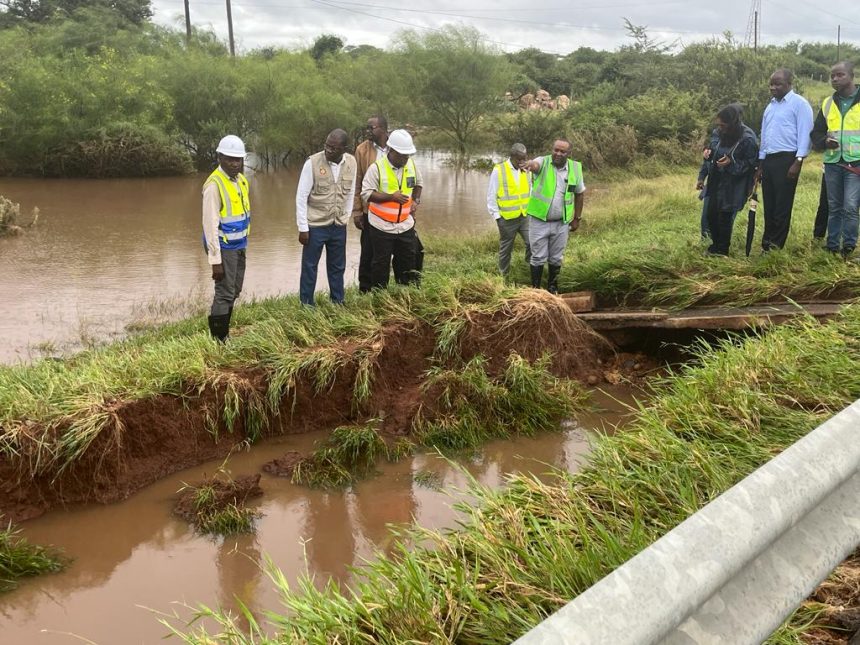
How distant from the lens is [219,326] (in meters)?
6.55

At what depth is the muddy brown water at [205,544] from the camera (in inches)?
146

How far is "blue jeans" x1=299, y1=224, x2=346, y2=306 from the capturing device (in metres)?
7.39

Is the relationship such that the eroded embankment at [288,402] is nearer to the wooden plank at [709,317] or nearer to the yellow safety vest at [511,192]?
the wooden plank at [709,317]

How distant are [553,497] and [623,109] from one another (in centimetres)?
2621

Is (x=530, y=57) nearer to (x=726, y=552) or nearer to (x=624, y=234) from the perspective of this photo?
(x=624, y=234)

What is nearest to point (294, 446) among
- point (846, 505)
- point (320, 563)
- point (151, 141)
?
point (320, 563)

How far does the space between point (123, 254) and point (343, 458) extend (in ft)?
31.3

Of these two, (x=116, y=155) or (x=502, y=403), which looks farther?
(x=116, y=155)

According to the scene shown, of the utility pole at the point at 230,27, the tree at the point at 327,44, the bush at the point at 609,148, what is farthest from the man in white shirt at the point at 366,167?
the tree at the point at 327,44

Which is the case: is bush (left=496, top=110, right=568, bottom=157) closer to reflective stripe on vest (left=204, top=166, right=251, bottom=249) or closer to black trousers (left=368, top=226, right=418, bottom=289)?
black trousers (left=368, top=226, right=418, bottom=289)

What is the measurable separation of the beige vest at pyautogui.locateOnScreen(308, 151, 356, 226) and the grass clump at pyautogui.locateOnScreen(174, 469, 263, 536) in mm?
3153

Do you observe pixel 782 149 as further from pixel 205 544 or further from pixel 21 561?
pixel 21 561

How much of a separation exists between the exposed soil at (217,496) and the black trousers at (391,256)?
2822 millimetres

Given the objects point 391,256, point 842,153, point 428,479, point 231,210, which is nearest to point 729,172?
point 842,153
